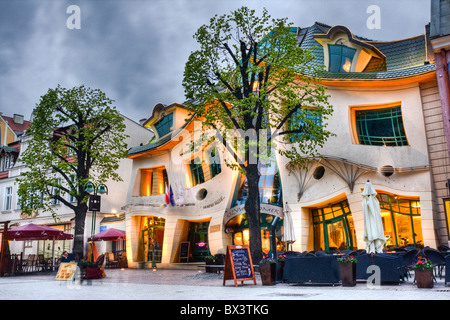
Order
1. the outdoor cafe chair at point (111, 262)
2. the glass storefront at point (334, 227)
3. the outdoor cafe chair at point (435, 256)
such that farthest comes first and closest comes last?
the outdoor cafe chair at point (111, 262) → the glass storefront at point (334, 227) → the outdoor cafe chair at point (435, 256)

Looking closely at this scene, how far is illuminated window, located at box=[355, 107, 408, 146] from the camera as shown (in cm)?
2111

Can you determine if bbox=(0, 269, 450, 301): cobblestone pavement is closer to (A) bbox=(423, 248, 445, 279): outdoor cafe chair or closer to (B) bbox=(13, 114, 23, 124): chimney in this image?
(A) bbox=(423, 248, 445, 279): outdoor cafe chair

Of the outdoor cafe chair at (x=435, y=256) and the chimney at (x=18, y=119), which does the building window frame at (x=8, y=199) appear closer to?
the chimney at (x=18, y=119)

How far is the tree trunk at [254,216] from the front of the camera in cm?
1590

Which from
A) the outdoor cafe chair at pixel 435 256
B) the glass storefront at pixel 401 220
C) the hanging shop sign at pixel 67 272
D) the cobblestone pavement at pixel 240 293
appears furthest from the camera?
the glass storefront at pixel 401 220

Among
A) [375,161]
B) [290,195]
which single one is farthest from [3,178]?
[375,161]

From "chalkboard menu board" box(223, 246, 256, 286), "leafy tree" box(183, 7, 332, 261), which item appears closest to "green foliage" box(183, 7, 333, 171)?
"leafy tree" box(183, 7, 332, 261)

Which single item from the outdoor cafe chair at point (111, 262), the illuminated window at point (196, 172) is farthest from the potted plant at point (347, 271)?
the outdoor cafe chair at point (111, 262)

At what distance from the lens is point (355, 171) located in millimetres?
20031

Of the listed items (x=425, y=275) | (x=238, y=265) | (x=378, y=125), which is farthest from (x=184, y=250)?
(x=425, y=275)

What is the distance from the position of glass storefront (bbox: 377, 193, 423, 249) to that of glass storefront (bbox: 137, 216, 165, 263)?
16208mm

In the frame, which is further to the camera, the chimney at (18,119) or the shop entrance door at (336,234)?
the chimney at (18,119)

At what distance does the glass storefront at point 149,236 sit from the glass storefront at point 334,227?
12636mm

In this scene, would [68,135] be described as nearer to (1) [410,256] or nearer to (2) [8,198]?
(1) [410,256]
